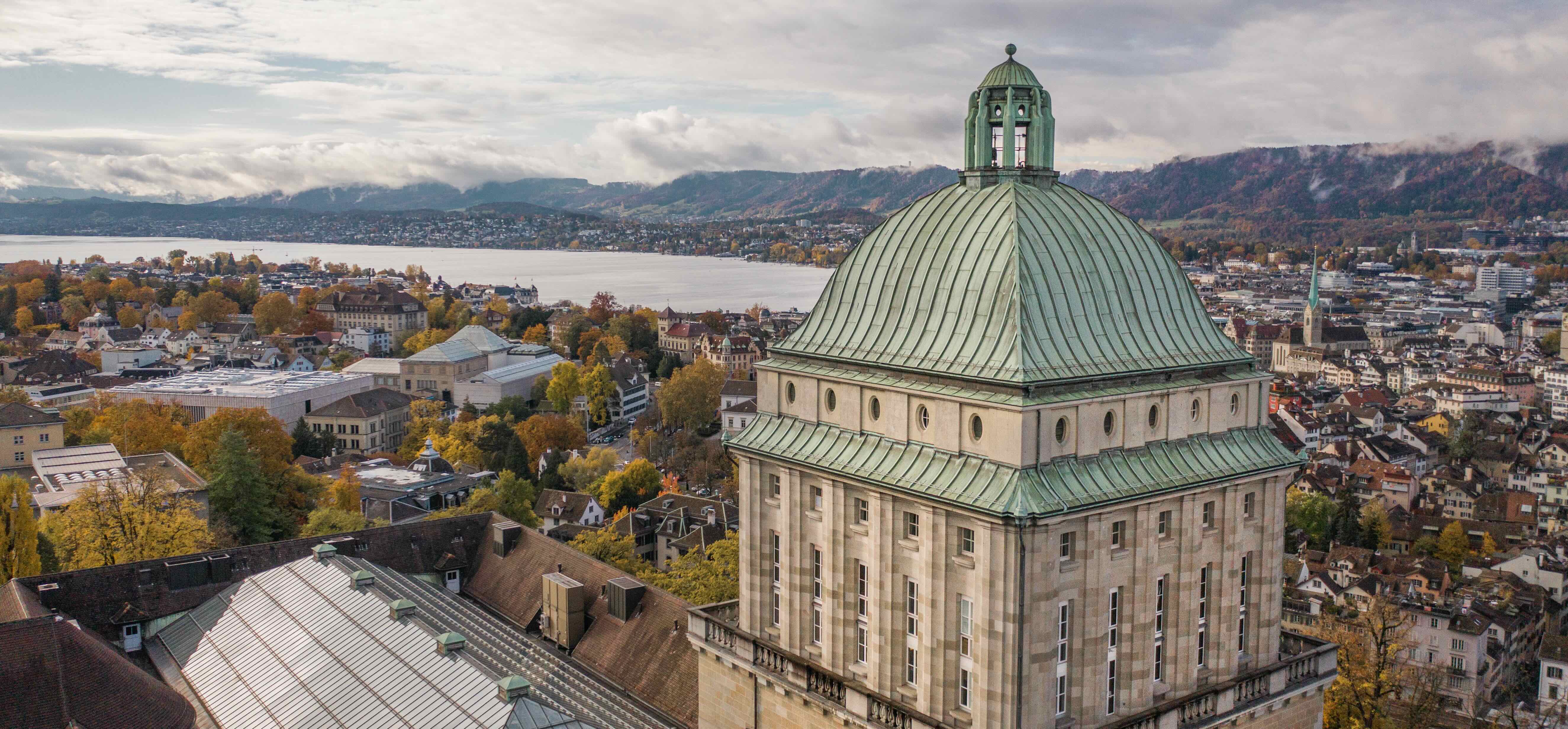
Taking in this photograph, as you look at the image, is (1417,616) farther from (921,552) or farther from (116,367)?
(116,367)

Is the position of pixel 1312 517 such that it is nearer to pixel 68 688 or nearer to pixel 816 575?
pixel 816 575

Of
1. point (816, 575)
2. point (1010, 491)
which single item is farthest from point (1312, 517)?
point (1010, 491)

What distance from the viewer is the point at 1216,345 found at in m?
27.2

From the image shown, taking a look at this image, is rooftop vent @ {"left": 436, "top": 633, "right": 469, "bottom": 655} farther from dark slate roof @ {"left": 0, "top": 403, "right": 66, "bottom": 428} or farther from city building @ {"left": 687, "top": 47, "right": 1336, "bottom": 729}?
dark slate roof @ {"left": 0, "top": 403, "right": 66, "bottom": 428}

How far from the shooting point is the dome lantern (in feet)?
92.9

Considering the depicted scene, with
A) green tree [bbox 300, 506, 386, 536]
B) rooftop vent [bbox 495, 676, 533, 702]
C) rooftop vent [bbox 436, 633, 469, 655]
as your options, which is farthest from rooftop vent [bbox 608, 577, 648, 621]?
green tree [bbox 300, 506, 386, 536]

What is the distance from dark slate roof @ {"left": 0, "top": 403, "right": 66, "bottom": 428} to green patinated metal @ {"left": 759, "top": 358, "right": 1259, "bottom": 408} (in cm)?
7487

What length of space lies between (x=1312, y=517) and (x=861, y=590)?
313 ft

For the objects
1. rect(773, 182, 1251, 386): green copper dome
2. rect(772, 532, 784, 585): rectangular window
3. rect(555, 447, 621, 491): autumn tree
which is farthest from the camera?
rect(555, 447, 621, 491): autumn tree

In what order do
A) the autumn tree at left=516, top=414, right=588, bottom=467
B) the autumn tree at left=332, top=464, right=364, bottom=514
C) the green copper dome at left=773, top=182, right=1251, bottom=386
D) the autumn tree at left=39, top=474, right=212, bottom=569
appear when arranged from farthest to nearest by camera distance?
1. the autumn tree at left=516, top=414, right=588, bottom=467
2. the autumn tree at left=332, top=464, right=364, bottom=514
3. the autumn tree at left=39, top=474, right=212, bottom=569
4. the green copper dome at left=773, top=182, right=1251, bottom=386

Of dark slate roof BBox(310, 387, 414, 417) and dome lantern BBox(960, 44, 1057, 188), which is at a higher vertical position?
dome lantern BBox(960, 44, 1057, 188)

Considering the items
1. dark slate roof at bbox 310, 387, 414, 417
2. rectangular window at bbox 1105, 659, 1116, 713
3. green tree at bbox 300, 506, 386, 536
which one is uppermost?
rectangular window at bbox 1105, 659, 1116, 713

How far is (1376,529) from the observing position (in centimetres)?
11006

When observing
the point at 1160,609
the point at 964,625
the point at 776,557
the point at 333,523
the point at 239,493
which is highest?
the point at 776,557
